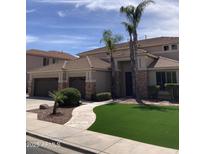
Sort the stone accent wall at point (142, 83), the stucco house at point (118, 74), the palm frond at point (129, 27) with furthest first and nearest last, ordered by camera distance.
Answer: the stone accent wall at point (142, 83) < the stucco house at point (118, 74) < the palm frond at point (129, 27)

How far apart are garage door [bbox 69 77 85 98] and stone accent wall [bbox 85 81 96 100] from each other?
1181 mm

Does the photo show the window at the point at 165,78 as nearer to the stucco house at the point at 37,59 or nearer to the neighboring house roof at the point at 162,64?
the neighboring house roof at the point at 162,64

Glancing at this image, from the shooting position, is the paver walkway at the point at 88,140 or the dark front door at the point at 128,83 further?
the dark front door at the point at 128,83

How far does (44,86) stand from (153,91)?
38.3ft

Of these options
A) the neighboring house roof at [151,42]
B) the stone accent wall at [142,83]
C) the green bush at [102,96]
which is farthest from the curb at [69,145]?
the neighboring house roof at [151,42]

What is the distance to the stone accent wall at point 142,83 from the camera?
714 inches

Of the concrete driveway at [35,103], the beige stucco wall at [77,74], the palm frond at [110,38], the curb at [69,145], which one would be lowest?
the curb at [69,145]

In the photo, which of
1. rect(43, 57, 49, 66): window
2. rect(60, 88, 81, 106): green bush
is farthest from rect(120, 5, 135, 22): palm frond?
rect(43, 57, 49, 66): window
